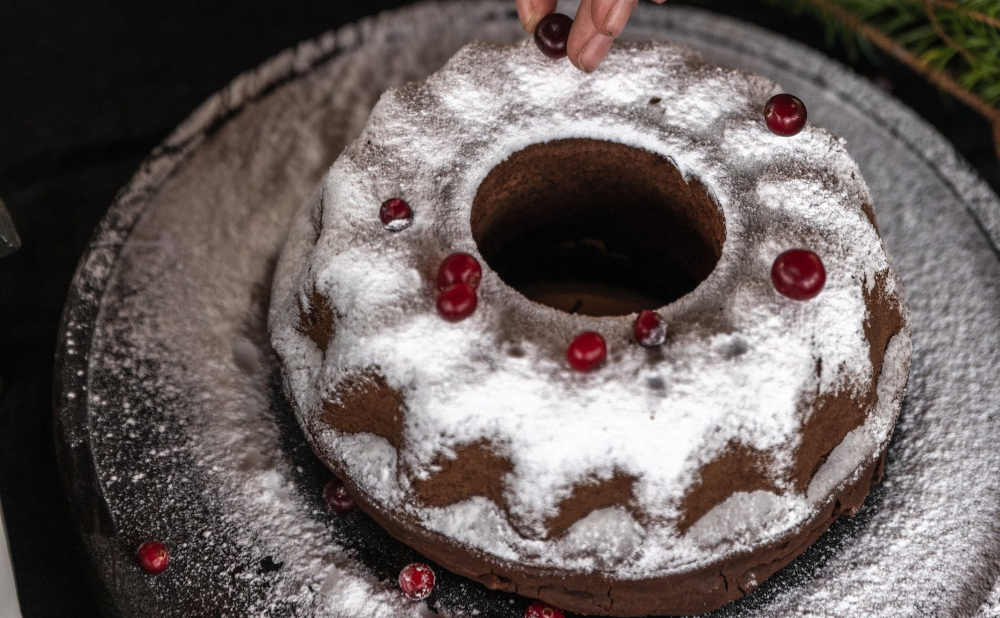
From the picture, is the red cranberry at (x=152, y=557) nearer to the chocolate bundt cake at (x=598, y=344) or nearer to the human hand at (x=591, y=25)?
the chocolate bundt cake at (x=598, y=344)

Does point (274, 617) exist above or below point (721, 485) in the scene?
below

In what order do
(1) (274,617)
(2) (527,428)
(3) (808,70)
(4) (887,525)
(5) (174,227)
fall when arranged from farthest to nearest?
(3) (808,70) → (5) (174,227) → (4) (887,525) → (1) (274,617) → (2) (527,428)

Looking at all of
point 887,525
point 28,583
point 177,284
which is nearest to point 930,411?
point 887,525

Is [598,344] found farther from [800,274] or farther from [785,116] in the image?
[785,116]

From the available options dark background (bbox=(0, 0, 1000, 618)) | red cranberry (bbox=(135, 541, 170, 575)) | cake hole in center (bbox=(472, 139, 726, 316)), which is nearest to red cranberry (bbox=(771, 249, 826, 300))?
cake hole in center (bbox=(472, 139, 726, 316))

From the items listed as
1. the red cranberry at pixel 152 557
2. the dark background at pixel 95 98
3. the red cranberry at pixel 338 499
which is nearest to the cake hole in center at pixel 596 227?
the red cranberry at pixel 338 499

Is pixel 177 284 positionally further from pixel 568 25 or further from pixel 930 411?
pixel 930 411
